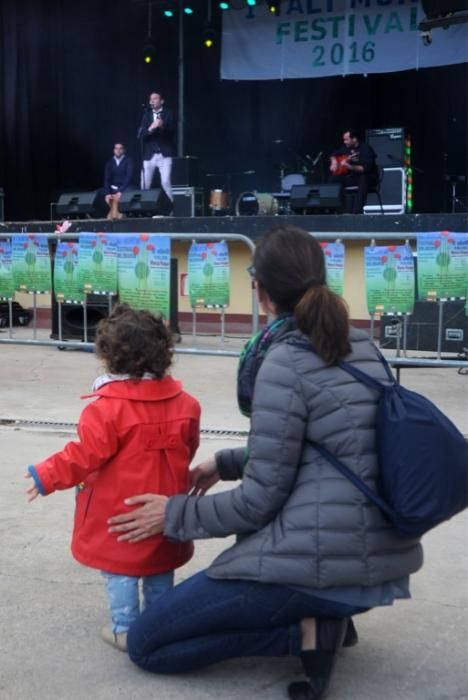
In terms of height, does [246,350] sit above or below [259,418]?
above

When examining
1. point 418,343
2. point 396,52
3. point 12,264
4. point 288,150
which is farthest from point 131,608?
point 288,150

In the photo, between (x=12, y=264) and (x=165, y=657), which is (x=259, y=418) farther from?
(x=12, y=264)

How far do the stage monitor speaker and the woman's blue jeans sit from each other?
13.0 m

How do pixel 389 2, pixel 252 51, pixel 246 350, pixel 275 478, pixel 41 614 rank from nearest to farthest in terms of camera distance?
1. pixel 275 478
2. pixel 246 350
3. pixel 41 614
4. pixel 389 2
5. pixel 252 51

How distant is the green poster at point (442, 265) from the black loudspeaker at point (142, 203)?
704cm

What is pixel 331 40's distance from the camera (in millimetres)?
15008

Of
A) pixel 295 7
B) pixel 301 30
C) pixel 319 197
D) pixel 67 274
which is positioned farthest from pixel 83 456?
pixel 295 7

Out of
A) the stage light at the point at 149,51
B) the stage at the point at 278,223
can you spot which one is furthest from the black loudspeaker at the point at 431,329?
the stage light at the point at 149,51

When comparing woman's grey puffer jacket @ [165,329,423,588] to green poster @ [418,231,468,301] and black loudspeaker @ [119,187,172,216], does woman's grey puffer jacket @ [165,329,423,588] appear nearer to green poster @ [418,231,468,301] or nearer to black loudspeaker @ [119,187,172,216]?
green poster @ [418,231,468,301]

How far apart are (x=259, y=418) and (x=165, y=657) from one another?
2.77 feet

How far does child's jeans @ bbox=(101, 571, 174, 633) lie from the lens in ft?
9.45

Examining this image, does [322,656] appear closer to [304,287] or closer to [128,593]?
→ [128,593]

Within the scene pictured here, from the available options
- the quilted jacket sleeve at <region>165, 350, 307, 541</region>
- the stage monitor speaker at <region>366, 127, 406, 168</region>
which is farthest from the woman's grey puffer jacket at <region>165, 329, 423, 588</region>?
the stage monitor speaker at <region>366, 127, 406, 168</region>

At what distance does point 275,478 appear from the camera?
7.99 feet
